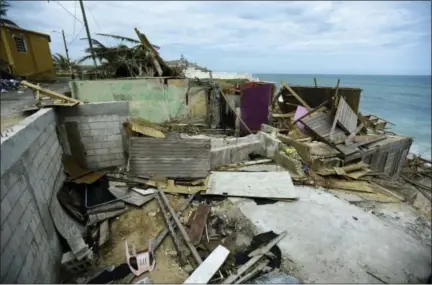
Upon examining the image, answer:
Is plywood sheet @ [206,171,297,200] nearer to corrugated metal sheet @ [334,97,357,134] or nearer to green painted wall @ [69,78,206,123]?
green painted wall @ [69,78,206,123]

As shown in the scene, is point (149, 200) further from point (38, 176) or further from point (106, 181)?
point (38, 176)

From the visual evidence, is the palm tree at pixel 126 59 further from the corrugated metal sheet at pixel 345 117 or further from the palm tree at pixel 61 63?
the palm tree at pixel 61 63

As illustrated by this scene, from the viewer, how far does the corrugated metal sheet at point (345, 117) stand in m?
10.1

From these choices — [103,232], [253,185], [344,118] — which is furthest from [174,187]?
[344,118]

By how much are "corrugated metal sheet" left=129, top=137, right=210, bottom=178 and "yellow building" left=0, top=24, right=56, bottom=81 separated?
43.7 ft

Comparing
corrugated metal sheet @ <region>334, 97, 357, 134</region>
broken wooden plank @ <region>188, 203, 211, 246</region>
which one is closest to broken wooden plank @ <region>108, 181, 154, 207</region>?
broken wooden plank @ <region>188, 203, 211, 246</region>

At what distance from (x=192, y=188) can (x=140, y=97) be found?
17.2 ft

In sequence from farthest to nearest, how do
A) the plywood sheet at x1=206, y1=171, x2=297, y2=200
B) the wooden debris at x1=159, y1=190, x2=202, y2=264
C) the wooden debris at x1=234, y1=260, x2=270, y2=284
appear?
the plywood sheet at x1=206, y1=171, x2=297, y2=200, the wooden debris at x1=159, y1=190, x2=202, y2=264, the wooden debris at x1=234, y1=260, x2=270, y2=284

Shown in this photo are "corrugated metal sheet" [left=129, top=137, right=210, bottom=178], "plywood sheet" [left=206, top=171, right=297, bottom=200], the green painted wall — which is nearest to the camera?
"plywood sheet" [left=206, top=171, right=297, bottom=200]

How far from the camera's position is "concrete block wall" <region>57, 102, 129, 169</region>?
6504 millimetres

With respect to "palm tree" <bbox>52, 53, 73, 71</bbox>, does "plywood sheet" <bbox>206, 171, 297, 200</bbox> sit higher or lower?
lower

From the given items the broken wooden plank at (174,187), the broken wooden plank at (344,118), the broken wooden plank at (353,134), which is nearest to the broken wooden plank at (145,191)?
the broken wooden plank at (174,187)

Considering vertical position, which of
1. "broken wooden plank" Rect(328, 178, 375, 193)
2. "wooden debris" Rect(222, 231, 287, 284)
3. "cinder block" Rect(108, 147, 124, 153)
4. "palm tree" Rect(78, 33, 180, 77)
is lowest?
"broken wooden plank" Rect(328, 178, 375, 193)

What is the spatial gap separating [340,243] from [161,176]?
A: 4824 mm
